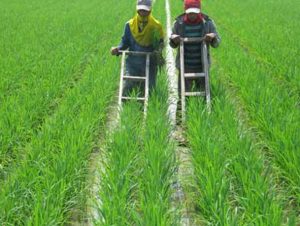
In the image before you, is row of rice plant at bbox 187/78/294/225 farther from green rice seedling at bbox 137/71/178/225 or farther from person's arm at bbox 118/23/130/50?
person's arm at bbox 118/23/130/50

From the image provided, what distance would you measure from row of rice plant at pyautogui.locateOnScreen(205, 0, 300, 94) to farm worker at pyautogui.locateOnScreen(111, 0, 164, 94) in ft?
4.93

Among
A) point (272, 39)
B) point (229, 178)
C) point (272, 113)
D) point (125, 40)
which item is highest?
point (272, 39)

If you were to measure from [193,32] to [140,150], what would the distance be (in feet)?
5.30

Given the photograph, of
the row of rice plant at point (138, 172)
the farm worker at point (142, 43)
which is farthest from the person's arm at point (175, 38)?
the row of rice plant at point (138, 172)

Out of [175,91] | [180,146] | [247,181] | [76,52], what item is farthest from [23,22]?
[247,181]

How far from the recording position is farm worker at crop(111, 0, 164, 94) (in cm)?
517

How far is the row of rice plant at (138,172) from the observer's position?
2.76 m

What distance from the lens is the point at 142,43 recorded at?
5.32 m

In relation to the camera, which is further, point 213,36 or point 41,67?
point 41,67

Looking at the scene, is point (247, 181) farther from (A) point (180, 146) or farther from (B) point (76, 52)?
(B) point (76, 52)

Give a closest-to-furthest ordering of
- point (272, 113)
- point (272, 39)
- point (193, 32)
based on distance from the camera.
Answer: point (272, 113) → point (193, 32) → point (272, 39)

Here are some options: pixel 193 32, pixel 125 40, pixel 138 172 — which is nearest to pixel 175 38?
pixel 193 32

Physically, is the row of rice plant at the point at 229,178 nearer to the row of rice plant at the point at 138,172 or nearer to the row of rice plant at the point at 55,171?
the row of rice plant at the point at 138,172

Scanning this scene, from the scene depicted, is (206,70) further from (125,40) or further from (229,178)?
(229,178)
